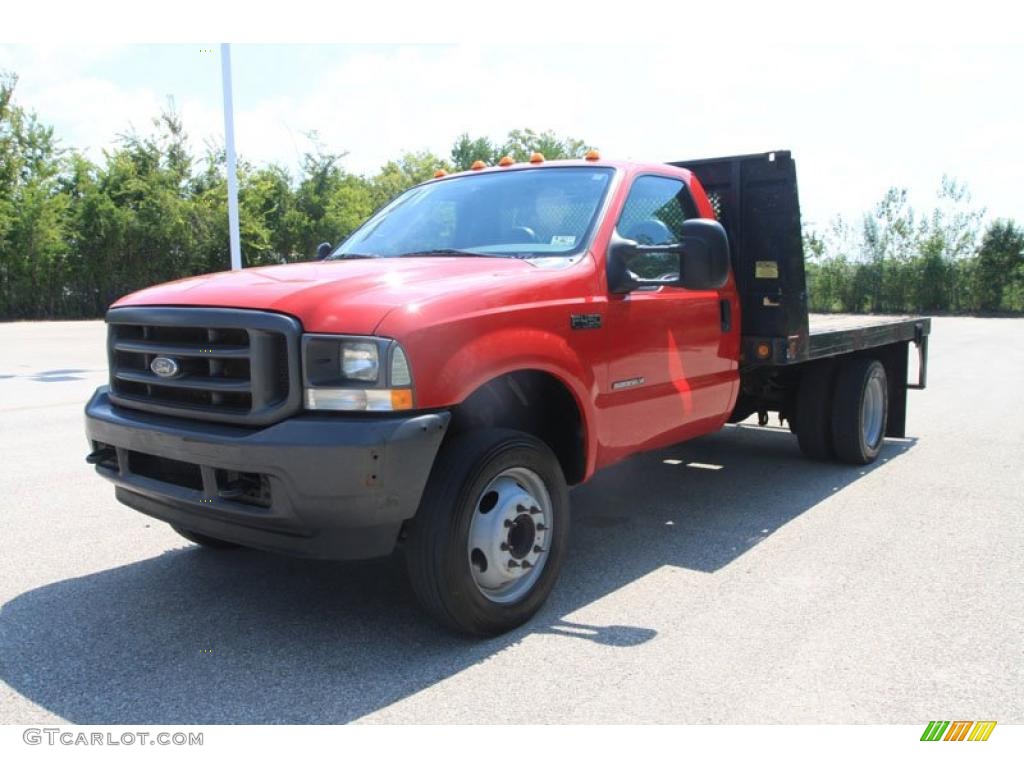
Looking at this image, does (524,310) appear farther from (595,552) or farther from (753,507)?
(753,507)

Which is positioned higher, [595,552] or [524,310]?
[524,310]

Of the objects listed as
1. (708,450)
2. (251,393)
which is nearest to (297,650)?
(251,393)

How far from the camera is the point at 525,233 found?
428 cm

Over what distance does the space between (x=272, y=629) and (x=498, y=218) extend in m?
2.30

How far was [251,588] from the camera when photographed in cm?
407

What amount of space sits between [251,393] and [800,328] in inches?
146

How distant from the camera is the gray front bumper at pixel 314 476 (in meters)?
2.96

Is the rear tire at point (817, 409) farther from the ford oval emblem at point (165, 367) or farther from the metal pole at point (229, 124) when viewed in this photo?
the metal pole at point (229, 124)

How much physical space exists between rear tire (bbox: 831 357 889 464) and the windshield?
3.19 m

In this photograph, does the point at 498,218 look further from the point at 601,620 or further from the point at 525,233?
the point at 601,620

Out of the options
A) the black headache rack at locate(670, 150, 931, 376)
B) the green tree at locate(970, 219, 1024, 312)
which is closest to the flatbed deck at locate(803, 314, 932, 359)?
the black headache rack at locate(670, 150, 931, 376)

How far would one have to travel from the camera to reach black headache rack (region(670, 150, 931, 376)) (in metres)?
5.38
